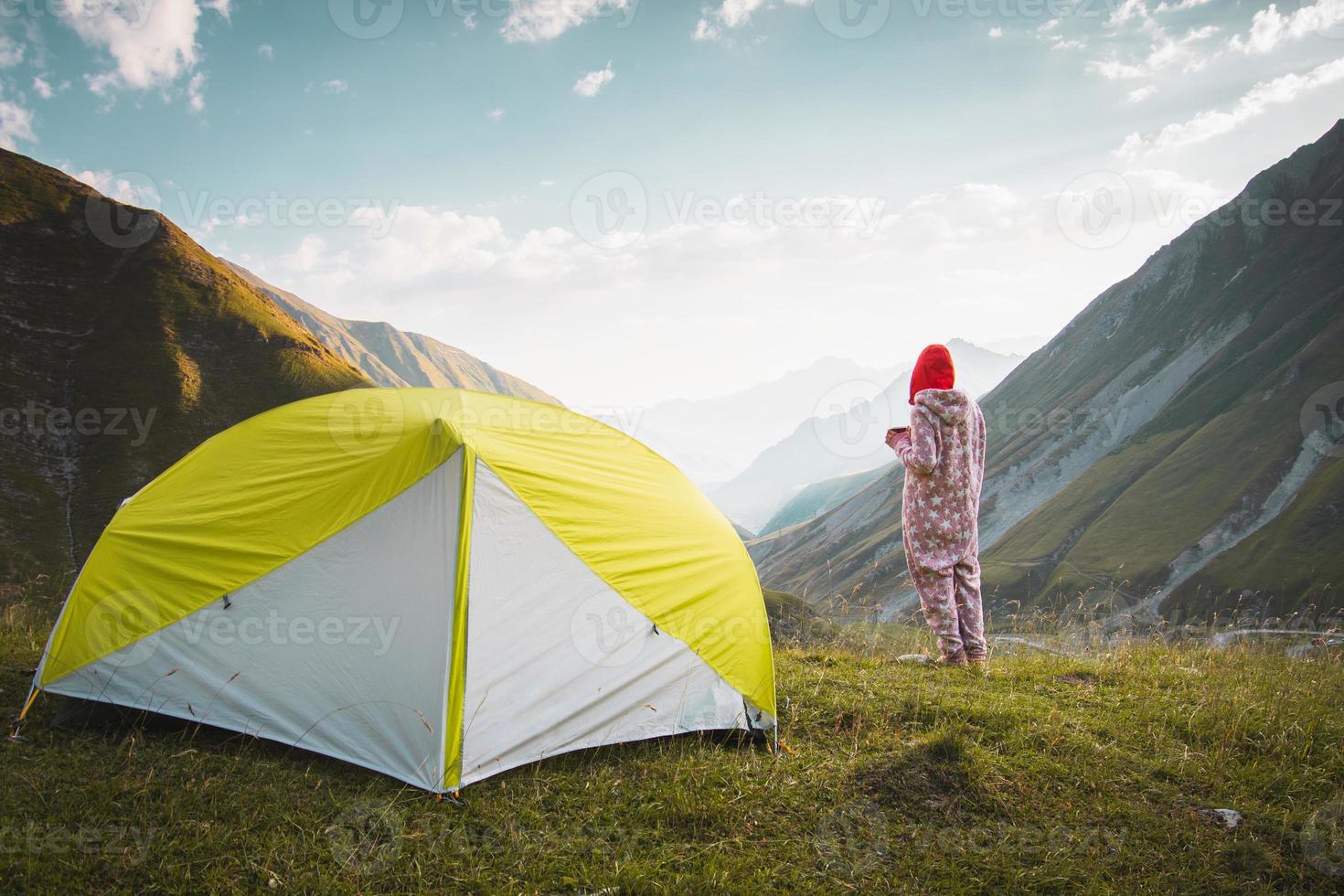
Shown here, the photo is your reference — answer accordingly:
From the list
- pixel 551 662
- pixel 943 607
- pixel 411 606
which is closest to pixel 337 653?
pixel 411 606

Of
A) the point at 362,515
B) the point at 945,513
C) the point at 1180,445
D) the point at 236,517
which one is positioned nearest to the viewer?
the point at 362,515

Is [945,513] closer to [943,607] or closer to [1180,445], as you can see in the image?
[943,607]

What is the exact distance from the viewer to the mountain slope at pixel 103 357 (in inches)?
1871

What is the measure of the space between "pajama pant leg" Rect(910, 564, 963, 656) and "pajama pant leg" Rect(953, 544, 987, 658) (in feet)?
0.40

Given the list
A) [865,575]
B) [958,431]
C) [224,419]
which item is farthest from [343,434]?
[865,575]

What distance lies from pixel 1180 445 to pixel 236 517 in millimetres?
121956

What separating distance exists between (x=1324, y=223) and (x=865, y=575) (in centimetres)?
10197

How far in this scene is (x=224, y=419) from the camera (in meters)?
55.7

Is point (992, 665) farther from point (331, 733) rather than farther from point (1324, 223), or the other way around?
point (1324, 223)

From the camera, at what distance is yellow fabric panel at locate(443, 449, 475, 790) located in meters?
4.82

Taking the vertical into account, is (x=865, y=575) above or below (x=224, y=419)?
below

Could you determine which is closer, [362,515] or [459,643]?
[459,643]

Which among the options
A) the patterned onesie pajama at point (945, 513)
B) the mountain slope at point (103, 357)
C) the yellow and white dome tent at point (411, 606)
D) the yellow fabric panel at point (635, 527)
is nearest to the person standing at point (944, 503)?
the patterned onesie pajama at point (945, 513)

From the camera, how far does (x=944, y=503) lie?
8008mm
